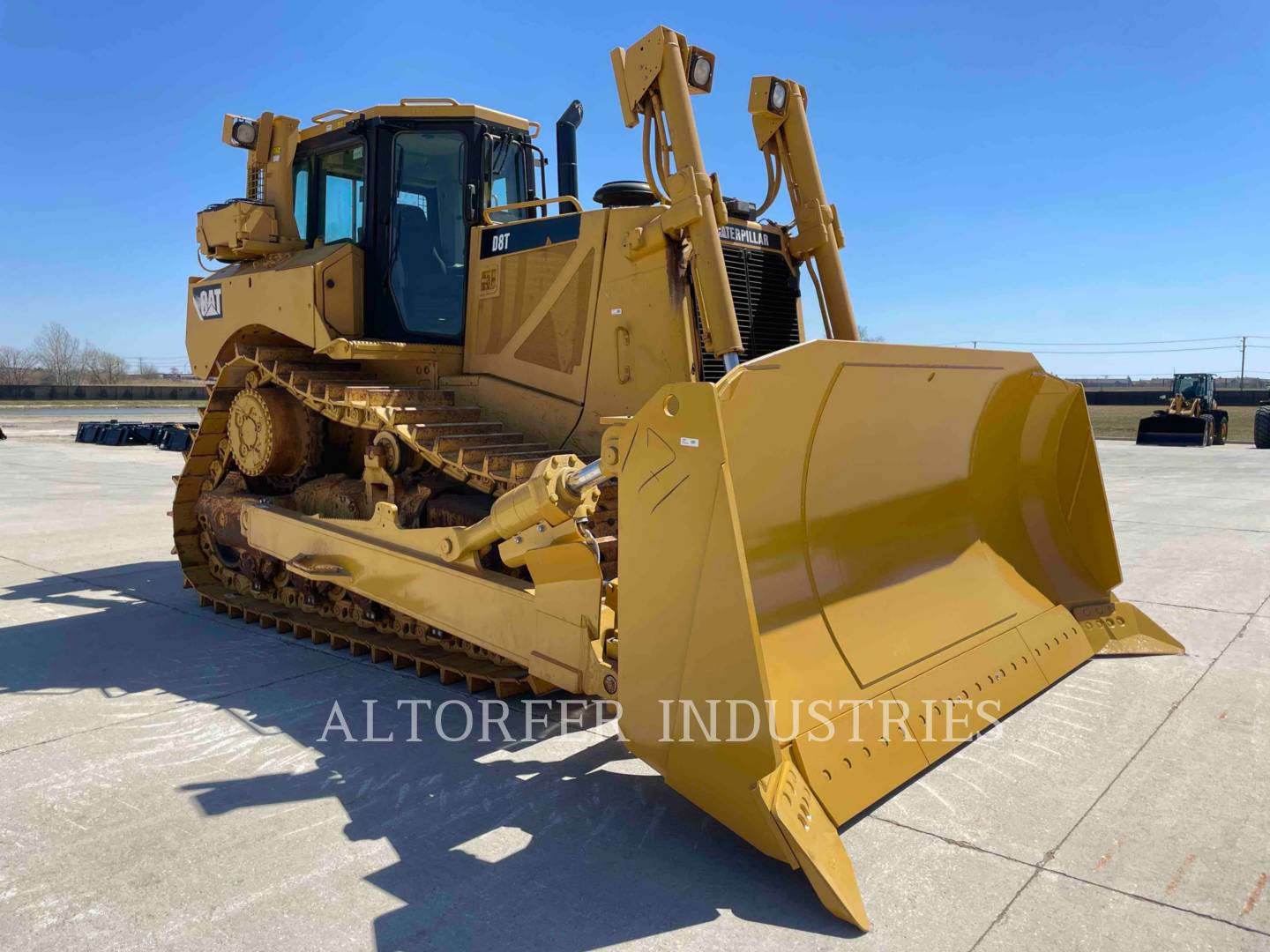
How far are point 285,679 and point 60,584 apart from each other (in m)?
3.60

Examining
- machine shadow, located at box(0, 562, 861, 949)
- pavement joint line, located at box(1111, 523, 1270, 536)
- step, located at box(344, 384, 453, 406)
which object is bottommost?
machine shadow, located at box(0, 562, 861, 949)

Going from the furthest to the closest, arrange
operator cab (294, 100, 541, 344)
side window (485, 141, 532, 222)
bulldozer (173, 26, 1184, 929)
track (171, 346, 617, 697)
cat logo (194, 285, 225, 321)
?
1. cat logo (194, 285, 225, 321)
2. side window (485, 141, 532, 222)
3. operator cab (294, 100, 541, 344)
4. track (171, 346, 617, 697)
5. bulldozer (173, 26, 1184, 929)

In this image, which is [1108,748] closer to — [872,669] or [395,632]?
[872,669]

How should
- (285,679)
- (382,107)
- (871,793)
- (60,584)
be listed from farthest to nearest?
(60,584)
(382,107)
(285,679)
(871,793)

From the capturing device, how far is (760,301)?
5332 millimetres

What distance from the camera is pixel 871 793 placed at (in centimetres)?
336

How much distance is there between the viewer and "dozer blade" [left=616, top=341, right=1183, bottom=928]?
3.04 m

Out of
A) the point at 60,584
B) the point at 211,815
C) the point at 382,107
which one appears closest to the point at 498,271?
the point at 382,107

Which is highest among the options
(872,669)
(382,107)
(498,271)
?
(382,107)

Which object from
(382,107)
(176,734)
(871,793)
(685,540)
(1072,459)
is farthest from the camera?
(382,107)

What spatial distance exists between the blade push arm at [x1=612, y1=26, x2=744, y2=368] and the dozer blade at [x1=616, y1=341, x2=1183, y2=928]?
941mm

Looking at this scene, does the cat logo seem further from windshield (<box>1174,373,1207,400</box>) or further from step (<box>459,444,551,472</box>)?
windshield (<box>1174,373,1207,400</box>)

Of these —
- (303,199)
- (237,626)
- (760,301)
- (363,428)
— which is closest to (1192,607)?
(760,301)

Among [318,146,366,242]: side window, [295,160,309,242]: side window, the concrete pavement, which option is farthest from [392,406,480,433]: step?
[295,160,309,242]: side window
